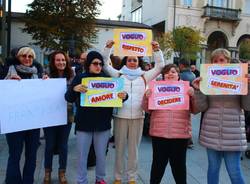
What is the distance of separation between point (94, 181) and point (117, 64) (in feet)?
6.89

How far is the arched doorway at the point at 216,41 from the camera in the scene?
1710 inches

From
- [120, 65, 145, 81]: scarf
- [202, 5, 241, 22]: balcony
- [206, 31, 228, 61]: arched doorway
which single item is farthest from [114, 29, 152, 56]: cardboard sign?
[206, 31, 228, 61]: arched doorway

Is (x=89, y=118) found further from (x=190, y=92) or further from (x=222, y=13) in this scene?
(x=222, y=13)

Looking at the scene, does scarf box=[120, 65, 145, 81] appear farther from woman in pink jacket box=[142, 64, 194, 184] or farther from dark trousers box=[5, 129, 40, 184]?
dark trousers box=[5, 129, 40, 184]

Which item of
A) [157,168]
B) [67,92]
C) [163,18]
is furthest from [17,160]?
[163,18]

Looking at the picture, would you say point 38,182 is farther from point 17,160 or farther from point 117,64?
point 117,64

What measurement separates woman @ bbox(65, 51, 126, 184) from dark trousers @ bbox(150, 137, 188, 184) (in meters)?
0.72

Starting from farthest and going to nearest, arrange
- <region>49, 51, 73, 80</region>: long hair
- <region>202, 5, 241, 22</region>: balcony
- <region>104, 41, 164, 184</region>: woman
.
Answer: <region>202, 5, 241, 22</region>: balcony < <region>49, 51, 73, 80</region>: long hair < <region>104, 41, 164, 184</region>: woman

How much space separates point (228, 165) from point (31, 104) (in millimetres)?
2625

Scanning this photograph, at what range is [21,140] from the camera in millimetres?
4312

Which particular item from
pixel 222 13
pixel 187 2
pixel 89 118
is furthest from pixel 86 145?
pixel 222 13

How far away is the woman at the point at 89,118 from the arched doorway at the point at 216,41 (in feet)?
133

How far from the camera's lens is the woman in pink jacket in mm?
4164

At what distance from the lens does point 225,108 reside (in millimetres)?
3846
